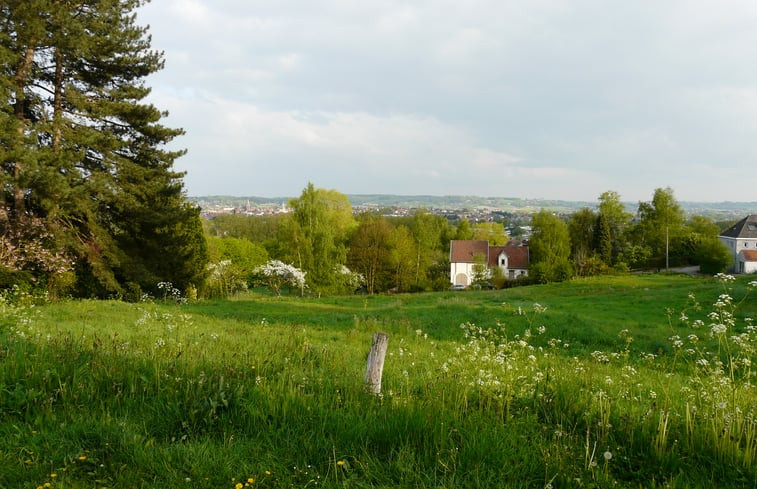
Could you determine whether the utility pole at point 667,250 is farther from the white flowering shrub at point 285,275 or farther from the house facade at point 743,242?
the white flowering shrub at point 285,275

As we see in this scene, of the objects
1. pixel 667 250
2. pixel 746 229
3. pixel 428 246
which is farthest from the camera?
pixel 746 229

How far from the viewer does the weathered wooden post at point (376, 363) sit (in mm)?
4480

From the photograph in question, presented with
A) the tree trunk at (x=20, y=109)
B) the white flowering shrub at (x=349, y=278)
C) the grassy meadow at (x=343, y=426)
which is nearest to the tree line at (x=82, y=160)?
the tree trunk at (x=20, y=109)

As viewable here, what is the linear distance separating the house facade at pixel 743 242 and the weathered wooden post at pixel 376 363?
68.6 meters

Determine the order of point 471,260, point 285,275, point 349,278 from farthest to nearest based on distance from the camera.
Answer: point 471,260 < point 349,278 < point 285,275

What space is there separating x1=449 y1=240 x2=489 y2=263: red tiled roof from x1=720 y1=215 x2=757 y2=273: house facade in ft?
101

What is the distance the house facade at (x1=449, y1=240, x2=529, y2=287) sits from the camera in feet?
199

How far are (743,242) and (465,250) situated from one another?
37805 mm

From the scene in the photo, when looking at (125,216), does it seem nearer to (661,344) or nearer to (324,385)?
(324,385)

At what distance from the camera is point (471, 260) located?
196 ft

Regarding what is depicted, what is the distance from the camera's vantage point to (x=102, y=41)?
17.9 m

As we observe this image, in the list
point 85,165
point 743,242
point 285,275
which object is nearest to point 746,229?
point 743,242

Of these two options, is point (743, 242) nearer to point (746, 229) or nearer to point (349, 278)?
point (746, 229)

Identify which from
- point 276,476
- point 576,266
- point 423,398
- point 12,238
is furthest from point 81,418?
point 576,266
